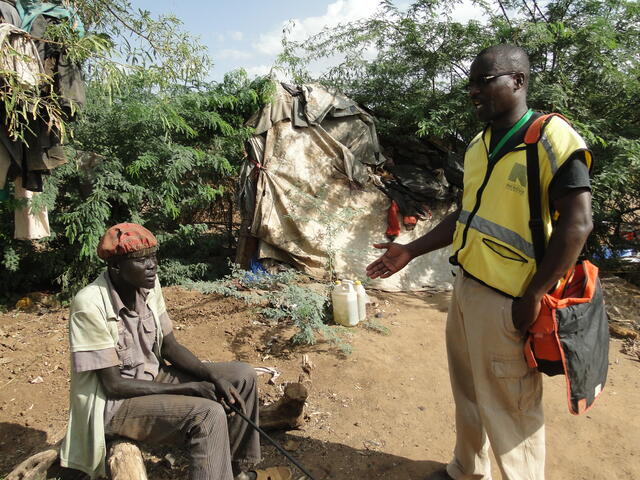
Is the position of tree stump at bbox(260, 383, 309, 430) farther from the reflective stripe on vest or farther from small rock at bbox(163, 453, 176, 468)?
the reflective stripe on vest

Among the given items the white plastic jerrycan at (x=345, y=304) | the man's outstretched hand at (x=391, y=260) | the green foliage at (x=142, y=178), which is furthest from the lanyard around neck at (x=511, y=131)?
the green foliage at (x=142, y=178)

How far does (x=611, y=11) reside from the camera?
5965mm

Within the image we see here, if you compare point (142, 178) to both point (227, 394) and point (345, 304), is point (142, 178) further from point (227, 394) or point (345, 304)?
point (227, 394)

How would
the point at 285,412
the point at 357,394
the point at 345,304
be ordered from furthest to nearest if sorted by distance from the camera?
1. the point at 345,304
2. the point at 357,394
3. the point at 285,412

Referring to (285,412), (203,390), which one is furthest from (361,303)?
(203,390)

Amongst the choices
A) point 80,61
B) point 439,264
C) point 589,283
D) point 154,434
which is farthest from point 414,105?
point 154,434

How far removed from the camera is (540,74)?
592 centimetres

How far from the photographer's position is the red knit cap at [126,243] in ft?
7.01

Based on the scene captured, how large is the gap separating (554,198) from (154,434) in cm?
199

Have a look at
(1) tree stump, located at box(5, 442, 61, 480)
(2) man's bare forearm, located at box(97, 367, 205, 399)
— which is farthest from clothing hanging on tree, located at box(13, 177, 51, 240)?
(2) man's bare forearm, located at box(97, 367, 205, 399)

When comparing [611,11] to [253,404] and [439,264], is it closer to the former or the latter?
[439,264]

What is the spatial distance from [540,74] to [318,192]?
125 inches

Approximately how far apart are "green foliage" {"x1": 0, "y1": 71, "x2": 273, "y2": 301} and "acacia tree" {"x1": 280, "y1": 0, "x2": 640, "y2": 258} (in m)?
1.51

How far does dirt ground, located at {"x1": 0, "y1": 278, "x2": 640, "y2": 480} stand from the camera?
9.33 ft
